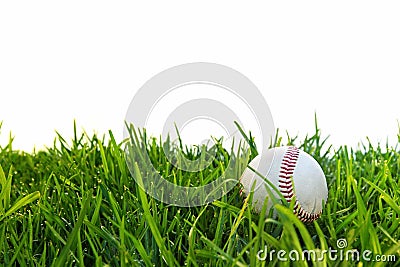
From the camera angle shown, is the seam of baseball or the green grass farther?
the seam of baseball

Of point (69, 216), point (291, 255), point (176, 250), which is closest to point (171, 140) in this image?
point (69, 216)

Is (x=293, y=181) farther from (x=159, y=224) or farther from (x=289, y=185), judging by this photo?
(x=159, y=224)

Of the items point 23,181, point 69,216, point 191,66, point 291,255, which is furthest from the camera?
point 23,181

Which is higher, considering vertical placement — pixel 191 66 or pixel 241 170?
pixel 191 66

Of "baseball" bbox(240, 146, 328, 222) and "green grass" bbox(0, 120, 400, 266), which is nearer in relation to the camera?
"green grass" bbox(0, 120, 400, 266)

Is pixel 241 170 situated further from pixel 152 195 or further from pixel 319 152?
pixel 319 152

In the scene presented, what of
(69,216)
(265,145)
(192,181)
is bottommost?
(69,216)

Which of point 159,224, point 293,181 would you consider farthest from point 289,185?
point 159,224
